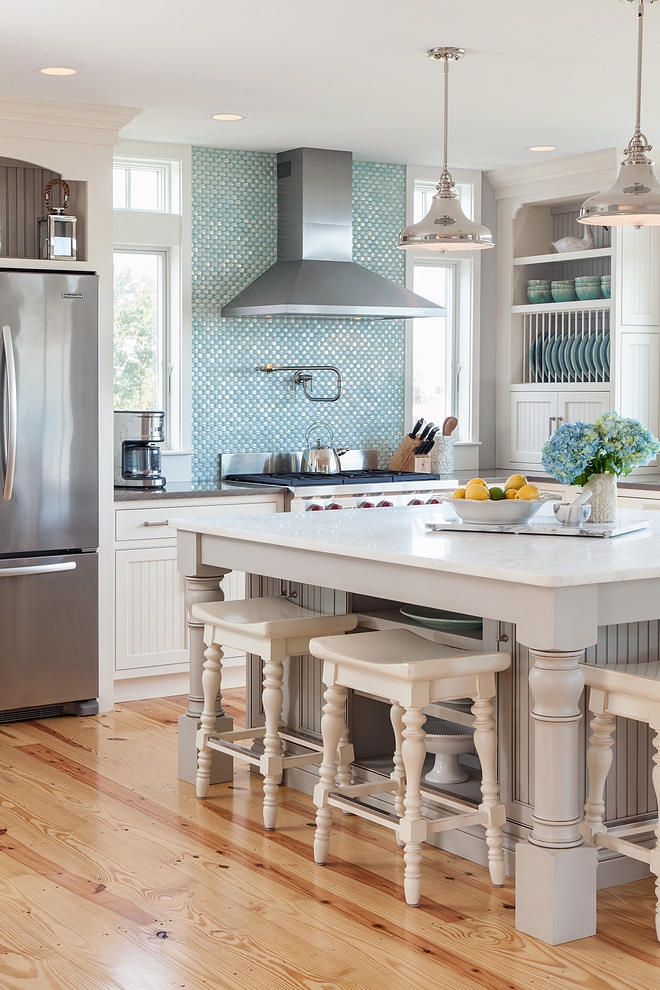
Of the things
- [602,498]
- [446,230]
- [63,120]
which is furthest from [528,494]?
[63,120]

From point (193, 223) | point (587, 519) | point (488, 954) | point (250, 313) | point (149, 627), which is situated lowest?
point (488, 954)

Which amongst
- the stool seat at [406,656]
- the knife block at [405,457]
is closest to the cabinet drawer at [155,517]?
the knife block at [405,457]

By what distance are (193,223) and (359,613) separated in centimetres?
281

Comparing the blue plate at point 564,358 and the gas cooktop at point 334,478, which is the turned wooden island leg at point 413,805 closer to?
the gas cooktop at point 334,478

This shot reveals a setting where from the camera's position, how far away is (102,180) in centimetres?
511

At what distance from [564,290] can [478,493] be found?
10.3 ft

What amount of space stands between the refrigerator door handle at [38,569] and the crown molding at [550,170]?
3.32 meters

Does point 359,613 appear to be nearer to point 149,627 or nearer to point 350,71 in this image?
point 149,627

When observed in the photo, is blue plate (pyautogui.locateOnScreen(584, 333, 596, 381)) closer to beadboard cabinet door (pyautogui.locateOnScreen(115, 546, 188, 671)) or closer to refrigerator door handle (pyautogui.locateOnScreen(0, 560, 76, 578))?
beadboard cabinet door (pyautogui.locateOnScreen(115, 546, 188, 671))

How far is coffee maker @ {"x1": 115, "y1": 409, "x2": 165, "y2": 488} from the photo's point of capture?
18.1 feet

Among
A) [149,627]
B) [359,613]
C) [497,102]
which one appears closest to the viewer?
[359,613]

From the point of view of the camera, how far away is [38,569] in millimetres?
4922

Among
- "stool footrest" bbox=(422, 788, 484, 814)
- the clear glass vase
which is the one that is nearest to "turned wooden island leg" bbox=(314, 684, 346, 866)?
"stool footrest" bbox=(422, 788, 484, 814)

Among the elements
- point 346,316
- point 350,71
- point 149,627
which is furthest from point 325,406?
point 350,71
